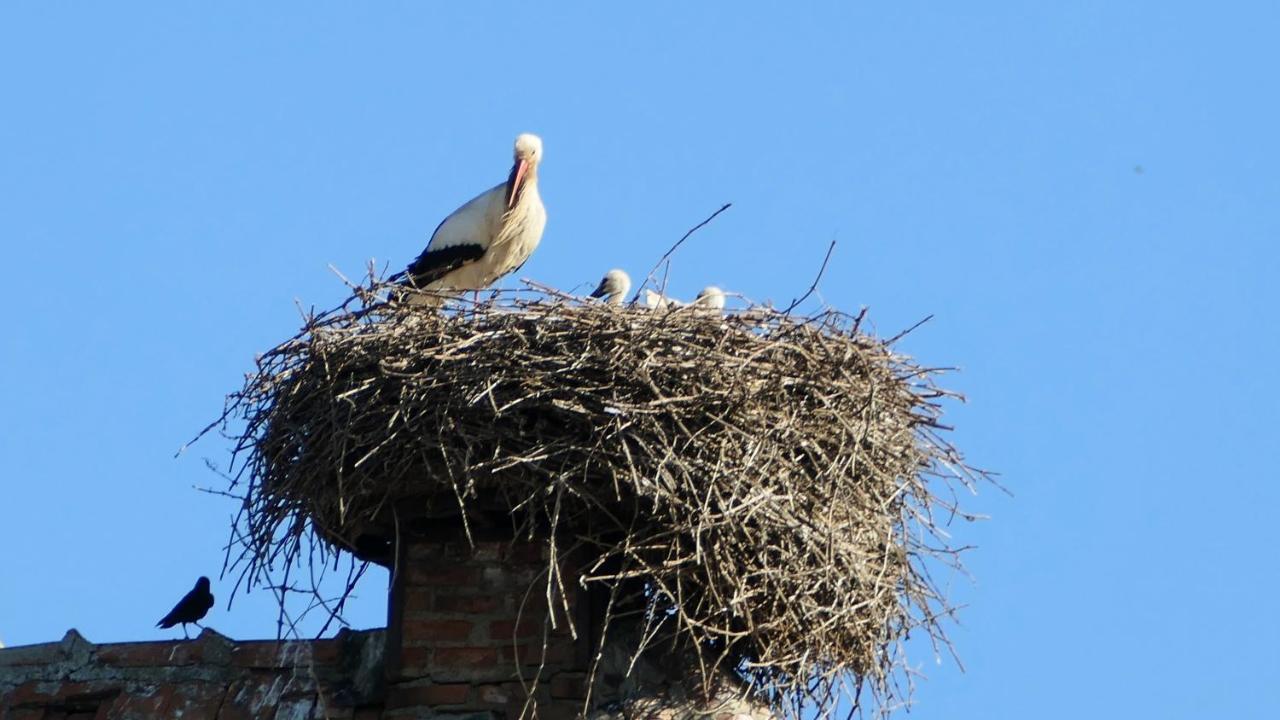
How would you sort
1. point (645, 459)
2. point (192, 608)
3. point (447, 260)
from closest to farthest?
point (645, 459) → point (192, 608) → point (447, 260)

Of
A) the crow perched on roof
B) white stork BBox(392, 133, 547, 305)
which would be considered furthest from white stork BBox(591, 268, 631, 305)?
the crow perched on roof

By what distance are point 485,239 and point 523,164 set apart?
44cm

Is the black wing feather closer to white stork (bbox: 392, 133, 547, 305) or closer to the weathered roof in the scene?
white stork (bbox: 392, 133, 547, 305)

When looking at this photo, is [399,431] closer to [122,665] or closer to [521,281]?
[521,281]

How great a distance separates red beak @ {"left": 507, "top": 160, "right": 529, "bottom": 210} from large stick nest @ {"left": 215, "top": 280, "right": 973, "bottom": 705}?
2632mm

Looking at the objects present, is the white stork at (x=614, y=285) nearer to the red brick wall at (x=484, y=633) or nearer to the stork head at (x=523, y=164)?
the stork head at (x=523, y=164)

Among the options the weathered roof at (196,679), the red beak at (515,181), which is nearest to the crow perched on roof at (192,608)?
the weathered roof at (196,679)

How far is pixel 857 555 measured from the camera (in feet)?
18.9

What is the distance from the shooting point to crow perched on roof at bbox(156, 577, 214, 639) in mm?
6988

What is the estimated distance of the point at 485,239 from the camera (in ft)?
29.0

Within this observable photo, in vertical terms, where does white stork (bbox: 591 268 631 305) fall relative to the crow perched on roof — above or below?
above

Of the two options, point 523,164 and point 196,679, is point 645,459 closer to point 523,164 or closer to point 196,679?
point 196,679

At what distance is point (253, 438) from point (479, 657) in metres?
1.22

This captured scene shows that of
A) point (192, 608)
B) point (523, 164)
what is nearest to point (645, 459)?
point (192, 608)
